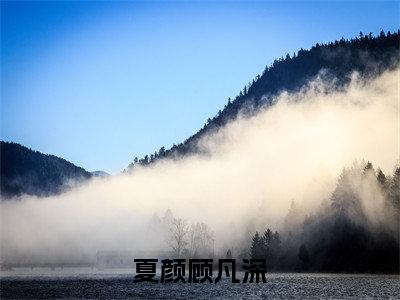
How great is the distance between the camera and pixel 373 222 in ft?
528

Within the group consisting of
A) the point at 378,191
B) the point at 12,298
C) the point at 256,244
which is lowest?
A: the point at 12,298

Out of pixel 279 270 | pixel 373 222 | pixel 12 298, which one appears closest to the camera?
pixel 12 298

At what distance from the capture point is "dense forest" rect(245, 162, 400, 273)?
150 metres

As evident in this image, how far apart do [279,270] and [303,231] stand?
57.5ft

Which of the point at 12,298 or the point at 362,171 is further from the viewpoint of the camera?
the point at 362,171

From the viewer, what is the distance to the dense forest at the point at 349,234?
5925 inches

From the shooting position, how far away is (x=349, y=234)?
164 metres

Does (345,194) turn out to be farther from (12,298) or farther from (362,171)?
(12,298)

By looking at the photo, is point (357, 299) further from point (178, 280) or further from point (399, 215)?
point (399, 215)

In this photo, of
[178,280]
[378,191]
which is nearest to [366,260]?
[378,191]

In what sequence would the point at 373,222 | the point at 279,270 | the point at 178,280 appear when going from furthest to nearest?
the point at 279,270
the point at 373,222
the point at 178,280

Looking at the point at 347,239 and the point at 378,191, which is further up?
the point at 378,191

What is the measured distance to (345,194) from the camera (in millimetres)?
178125

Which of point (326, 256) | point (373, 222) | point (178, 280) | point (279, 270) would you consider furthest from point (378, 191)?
point (178, 280)
